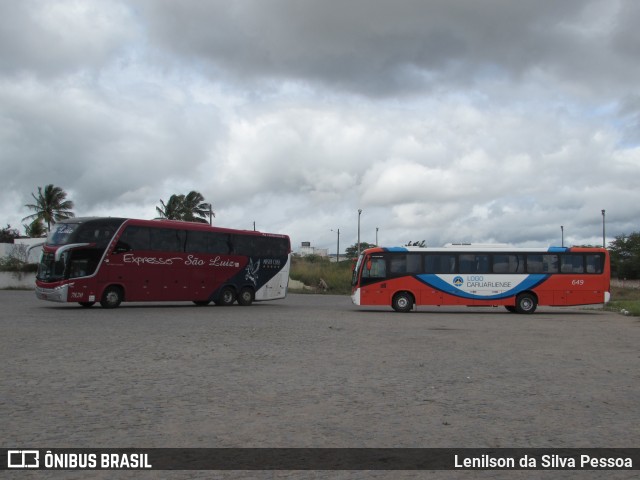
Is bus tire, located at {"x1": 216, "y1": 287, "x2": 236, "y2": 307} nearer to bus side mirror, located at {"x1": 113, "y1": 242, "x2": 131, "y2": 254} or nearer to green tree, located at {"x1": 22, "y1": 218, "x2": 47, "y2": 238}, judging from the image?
bus side mirror, located at {"x1": 113, "y1": 242, "x2": 131, "y2": 254}

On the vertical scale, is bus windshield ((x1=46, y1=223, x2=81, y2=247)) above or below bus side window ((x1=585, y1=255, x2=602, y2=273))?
above

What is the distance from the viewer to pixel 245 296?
30.9 m

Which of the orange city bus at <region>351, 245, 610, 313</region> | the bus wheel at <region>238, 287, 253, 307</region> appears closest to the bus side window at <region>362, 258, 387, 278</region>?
the orange city bus at <region>351, 245, 610, 313</region>

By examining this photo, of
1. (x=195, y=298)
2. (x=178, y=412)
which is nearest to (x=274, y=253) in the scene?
(x=195, y=298)

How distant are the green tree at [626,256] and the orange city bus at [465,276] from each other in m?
63.0

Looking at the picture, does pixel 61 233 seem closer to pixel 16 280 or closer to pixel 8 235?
pixel 16 280

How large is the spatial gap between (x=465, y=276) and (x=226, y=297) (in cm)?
1051

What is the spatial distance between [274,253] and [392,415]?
997 inches

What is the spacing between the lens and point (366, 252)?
1096 inches

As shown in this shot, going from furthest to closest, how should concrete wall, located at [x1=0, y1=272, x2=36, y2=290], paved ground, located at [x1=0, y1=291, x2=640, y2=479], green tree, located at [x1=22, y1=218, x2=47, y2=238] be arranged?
green tree, located at [x1=22, y1=218, x2=47, y2=238], concrete wall, located at [x1=0, y1=272, x2=36, y2=290], paved ground, located at [x1=0, y1=291, x2=640, y2=479]

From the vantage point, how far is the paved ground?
573 centimetres

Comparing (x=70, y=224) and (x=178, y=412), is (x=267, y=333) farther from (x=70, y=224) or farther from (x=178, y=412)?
(x=70, y=224)

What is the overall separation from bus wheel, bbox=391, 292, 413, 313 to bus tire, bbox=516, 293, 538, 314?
14.7 feet

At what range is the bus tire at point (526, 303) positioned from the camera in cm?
2788
